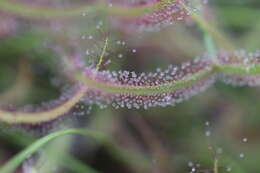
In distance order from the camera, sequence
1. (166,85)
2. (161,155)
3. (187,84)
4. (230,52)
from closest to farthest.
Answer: (166,85) → (187,84) → (230,52) → (161,155)

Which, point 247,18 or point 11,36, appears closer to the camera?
point 11,36

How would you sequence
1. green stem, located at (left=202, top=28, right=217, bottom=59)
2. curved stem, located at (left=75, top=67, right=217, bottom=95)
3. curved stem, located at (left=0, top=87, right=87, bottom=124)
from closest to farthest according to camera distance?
curved stem, located at (left=75, top=67, right=217, bottom=95)
curved stem, located at (left=0, top=87, right=87, bottom=124)
green stem, located at (left=202, top=28, right=217, bottom=59)

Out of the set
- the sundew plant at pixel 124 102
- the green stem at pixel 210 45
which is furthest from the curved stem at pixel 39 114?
the green stem at pixel 210 45

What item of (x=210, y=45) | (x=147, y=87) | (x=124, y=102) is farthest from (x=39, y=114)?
(x=210, y=45)

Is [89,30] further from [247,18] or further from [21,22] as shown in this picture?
[247,18]

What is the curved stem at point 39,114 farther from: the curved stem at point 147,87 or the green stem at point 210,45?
the green stem at point 210,45

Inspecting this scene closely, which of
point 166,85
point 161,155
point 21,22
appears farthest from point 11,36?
point 166,85

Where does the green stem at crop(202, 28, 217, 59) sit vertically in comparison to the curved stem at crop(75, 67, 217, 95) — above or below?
above

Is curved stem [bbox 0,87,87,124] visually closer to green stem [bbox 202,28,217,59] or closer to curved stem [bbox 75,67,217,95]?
curved stem [bbox 75,67,217,95]

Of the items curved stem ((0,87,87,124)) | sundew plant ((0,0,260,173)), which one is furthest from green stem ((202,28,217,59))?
curved stem ((0,87,87,124))
